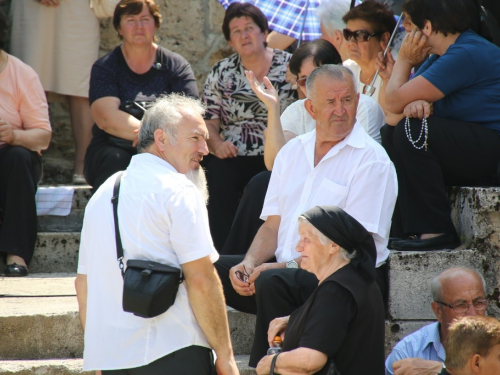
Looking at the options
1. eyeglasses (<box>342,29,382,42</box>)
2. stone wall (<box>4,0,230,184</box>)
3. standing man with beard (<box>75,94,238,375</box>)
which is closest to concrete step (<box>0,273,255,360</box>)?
standing man with beard (<box>75,94,238,375</box>)

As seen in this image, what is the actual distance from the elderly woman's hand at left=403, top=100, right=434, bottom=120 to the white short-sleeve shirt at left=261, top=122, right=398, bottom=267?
32 centimetres

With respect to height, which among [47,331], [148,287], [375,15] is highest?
[375,15]

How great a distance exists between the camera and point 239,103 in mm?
5785

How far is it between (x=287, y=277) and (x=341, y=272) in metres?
0.63

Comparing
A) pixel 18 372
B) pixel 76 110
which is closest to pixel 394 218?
pixel 18 372

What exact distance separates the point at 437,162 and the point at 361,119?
2.12ft

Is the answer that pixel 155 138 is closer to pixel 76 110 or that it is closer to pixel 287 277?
pixel 287 277

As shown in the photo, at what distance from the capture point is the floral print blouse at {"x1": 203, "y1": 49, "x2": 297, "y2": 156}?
226 inches

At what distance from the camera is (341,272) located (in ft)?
10.6

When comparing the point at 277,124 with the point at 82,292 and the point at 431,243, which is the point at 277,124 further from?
the point at 82,292

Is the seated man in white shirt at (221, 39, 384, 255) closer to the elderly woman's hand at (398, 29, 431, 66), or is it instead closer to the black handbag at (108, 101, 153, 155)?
the elderly woman's hand at (398, 29, 431, 66)

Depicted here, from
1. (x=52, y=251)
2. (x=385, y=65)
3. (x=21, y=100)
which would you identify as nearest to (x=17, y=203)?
(x=52, y=251)

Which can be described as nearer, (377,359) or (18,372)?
(377,359)

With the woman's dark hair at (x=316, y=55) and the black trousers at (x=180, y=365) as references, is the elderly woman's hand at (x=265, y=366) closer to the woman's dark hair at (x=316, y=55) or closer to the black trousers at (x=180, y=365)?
the black trousers at (x=180, y=365)
